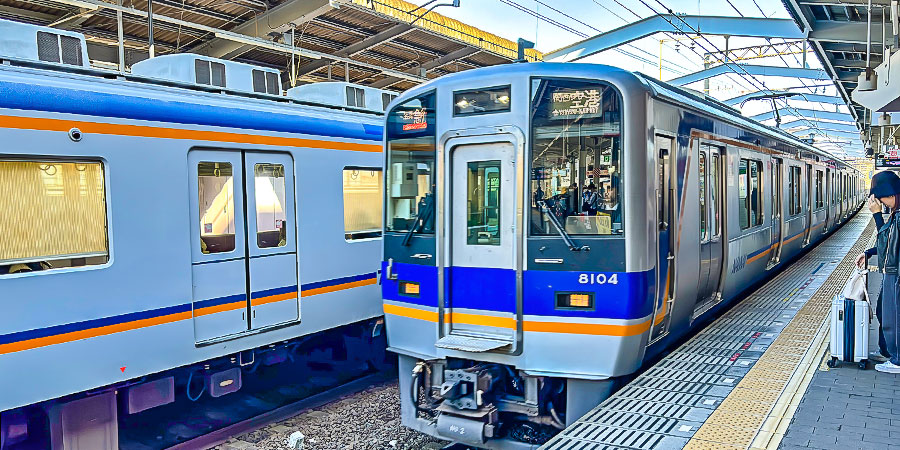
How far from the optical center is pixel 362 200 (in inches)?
336

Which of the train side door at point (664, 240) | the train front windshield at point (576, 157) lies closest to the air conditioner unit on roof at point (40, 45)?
the train front windshield at point (576, 157)

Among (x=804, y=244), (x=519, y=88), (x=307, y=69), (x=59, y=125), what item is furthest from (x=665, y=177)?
(x=804, y=244)

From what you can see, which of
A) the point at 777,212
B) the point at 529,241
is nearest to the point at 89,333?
the point at 529,241

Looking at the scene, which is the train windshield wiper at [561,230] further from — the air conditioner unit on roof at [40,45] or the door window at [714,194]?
the air conditioner unit on roof at [40,45]

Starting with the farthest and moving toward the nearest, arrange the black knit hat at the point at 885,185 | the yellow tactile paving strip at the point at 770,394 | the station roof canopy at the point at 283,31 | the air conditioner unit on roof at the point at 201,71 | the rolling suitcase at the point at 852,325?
the station roof canopy at the point at 283,31
the air conditioner unit on roof at the point at 201,71
the rolling suitcase at the point at 852,325
the black knit hat at the point at 885,185
the yellow tactile paving strip at the point at 770,394

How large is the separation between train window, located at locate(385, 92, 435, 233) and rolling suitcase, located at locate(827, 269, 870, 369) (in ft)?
11.6

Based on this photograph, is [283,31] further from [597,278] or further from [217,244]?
[597,278]

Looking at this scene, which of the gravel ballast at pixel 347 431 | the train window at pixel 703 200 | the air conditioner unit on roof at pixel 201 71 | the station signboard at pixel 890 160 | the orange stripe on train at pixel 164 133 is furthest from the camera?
the station signboard at pixel 890 160

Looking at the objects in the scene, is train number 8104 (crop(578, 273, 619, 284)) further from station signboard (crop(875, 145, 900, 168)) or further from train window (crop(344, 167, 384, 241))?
station signboard (crop(875, 145, 900, 168))

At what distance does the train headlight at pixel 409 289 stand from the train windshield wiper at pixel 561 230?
4.12 feet

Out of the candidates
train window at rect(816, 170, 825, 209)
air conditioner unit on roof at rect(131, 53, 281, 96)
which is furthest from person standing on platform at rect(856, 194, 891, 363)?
train window at rect(816, 170, 825, 209)

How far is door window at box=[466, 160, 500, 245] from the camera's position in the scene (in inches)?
213

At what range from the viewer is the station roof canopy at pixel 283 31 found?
31.1 ft

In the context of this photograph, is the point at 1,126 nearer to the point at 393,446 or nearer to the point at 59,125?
the point at 59,125
